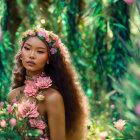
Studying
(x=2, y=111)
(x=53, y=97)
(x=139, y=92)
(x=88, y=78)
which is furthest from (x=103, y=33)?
(x=139, y=92)

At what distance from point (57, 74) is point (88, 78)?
3133 mm

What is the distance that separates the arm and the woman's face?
0.74 feet

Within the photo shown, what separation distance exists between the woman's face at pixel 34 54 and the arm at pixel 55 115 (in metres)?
0.23

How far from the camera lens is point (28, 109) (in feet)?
6.04

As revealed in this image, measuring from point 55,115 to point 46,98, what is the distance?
12 cm

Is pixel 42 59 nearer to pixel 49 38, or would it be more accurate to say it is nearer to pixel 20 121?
pixel 49 38

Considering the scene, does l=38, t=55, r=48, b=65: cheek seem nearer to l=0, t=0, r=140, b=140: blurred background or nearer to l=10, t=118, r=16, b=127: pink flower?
l=10, t=118, r=16, b=127: pink flower

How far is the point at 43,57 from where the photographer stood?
2.01m

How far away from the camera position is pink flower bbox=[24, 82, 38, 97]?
1.95m

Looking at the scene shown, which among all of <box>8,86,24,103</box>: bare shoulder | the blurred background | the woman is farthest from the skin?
the blurred background

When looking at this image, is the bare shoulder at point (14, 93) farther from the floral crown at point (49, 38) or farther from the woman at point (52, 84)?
the floral crown at point (49, 38)

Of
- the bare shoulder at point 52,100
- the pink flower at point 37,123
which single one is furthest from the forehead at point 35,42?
the pink flower at point 37,123

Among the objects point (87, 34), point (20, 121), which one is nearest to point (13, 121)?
point (20, 121)

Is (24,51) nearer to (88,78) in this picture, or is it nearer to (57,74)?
(57,74)
